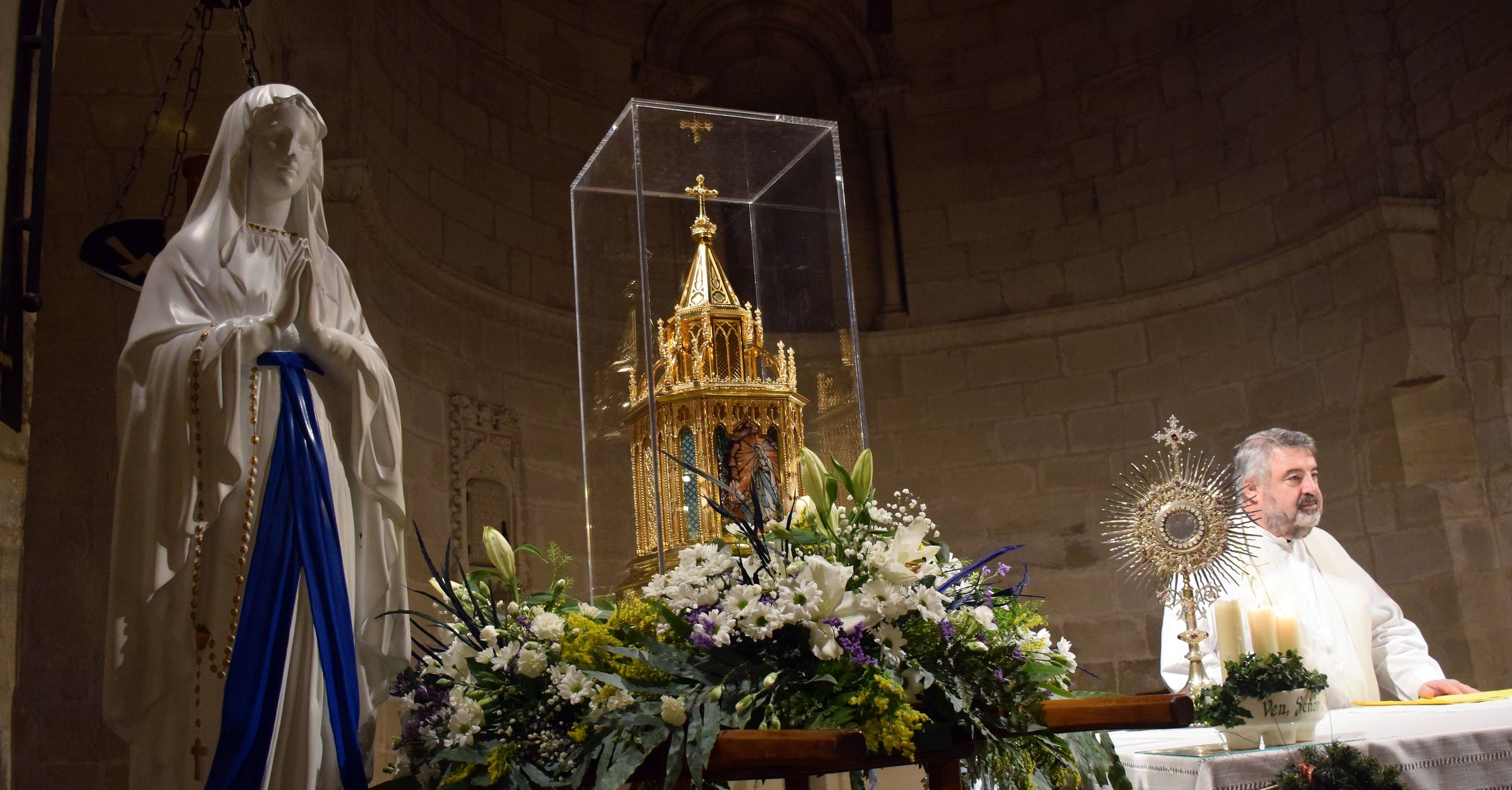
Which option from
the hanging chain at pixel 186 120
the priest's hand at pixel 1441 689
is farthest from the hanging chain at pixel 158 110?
the priest's hand at pixel 1441 689

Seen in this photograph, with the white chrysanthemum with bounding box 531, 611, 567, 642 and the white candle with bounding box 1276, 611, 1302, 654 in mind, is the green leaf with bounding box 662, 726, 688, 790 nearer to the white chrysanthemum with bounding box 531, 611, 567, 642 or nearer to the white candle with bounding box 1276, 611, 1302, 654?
the white chrysanthemum with bounding box 531, 611, 567, 642

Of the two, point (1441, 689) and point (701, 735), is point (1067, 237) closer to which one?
point (1441, 689)

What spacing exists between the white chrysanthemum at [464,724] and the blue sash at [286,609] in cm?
55

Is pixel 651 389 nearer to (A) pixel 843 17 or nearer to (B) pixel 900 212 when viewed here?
(B) pixel 900 212

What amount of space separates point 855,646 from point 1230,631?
1615 millimetres

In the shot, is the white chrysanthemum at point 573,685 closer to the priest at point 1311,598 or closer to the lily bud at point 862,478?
the lily bud at point 862,478

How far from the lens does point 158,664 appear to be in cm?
257

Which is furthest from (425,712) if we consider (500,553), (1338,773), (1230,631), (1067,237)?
(1067,237)

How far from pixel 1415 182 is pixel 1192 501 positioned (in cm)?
453

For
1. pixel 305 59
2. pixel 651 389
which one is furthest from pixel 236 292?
pixel 305 59

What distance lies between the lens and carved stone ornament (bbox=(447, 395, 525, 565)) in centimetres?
649

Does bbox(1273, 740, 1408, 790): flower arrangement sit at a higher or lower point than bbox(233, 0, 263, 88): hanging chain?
lower

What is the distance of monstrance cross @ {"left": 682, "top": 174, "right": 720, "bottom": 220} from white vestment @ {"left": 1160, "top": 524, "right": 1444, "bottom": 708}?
195 centimetres

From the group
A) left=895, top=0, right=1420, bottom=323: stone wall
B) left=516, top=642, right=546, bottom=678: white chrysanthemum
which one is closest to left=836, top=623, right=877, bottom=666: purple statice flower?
left=516, top=642, right=546, bottom=678: white chrysanthemum
